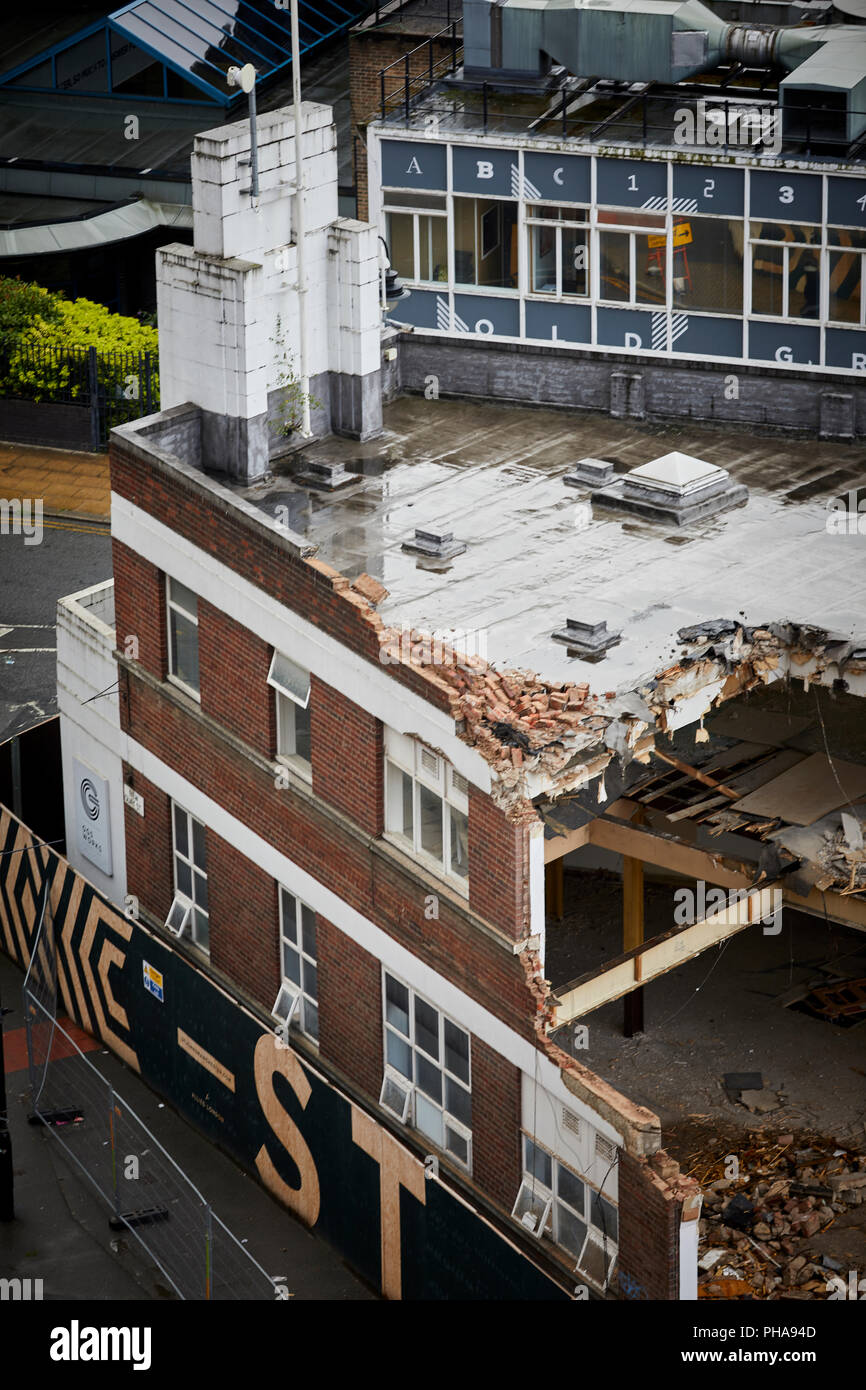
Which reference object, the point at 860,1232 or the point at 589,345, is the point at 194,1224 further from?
the point at 589,345

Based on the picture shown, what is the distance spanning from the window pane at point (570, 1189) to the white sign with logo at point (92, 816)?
40.0 feet

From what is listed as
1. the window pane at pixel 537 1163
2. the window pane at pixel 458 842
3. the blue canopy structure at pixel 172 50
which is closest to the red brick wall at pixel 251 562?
the window pane at pixel 458 842

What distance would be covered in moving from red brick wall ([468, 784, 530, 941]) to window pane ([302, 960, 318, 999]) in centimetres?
508

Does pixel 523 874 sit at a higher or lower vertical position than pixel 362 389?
lower

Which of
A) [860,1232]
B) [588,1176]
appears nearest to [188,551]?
[588,1176]

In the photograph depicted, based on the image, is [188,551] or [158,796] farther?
[158,796]

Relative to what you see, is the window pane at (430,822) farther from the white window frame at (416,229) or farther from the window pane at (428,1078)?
the white window frame at (416,229)

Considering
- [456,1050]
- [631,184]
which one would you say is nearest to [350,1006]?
[456,1050]

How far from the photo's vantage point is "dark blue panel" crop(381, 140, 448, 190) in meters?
39.9

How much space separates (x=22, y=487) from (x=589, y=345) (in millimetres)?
22982

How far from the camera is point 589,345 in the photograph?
38.1 metres

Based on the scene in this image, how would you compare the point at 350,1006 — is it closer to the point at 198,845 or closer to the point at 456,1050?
the point at 456,1050

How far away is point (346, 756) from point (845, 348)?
40.7 feet

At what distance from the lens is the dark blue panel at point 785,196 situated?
121 ft
